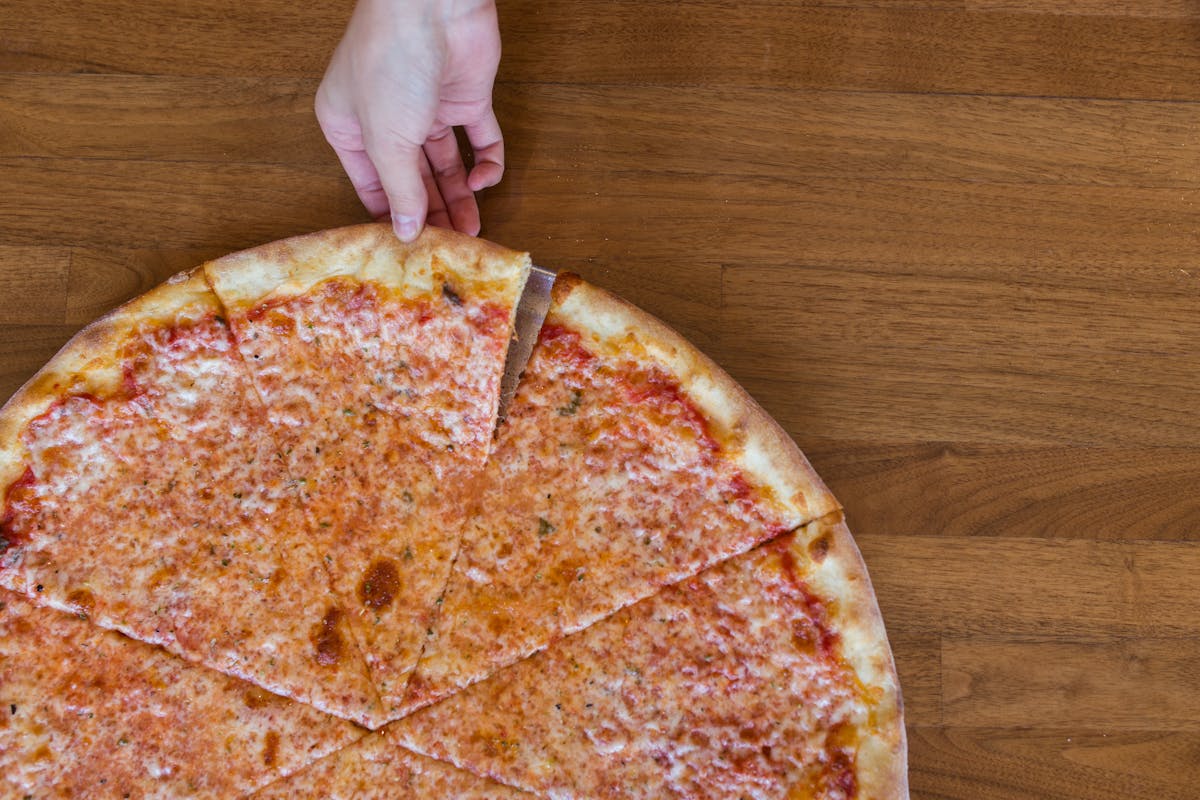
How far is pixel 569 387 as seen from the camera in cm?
294

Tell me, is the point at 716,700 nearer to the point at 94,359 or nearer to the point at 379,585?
the point at 379,585

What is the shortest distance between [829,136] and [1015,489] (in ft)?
4.13

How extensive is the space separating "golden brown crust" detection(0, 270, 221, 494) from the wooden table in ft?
0.87

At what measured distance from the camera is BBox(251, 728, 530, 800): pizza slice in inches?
112

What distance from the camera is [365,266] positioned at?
9.63 feet

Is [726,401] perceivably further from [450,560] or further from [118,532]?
[118,532]

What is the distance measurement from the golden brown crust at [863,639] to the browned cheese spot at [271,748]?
1577 mm

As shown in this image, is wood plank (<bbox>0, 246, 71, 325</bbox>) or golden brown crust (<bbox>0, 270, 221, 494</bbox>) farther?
wood plank (<bbox>0, 246, 71, 325</bbox>)

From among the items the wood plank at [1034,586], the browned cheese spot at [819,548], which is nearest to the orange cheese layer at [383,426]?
the browned cheese spot at [819,548]

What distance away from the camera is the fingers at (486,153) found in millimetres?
3078

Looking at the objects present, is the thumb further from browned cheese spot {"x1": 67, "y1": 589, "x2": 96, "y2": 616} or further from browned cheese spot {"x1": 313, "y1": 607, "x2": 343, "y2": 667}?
browned cheese spot {"x1": 67, "y1": 589, "x2": 96, "y2": 616}

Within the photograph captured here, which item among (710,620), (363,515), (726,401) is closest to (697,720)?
(710,620)

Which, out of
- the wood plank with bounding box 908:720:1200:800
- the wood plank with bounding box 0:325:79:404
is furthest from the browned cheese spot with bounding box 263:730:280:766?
the wood plank with bounding box 908:720:1200:800

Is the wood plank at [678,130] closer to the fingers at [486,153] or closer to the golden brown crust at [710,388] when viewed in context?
the fingers at [486,153]
